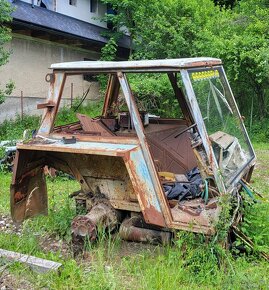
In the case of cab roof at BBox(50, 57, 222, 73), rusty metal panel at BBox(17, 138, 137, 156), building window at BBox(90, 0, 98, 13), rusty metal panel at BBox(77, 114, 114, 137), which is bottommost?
rusty metal panel at BBox(17, 138, 137, 156)

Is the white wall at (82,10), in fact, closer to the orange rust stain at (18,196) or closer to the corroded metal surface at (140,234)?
the orange rust stain at (18,196)

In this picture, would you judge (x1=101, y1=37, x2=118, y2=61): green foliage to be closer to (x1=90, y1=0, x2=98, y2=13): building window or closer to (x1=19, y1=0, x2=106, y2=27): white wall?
(x1=19, y1=0, x2=106, y2=27): white wall

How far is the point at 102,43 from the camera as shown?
18.3 metres

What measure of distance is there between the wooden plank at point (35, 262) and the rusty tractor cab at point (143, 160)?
1.69ft

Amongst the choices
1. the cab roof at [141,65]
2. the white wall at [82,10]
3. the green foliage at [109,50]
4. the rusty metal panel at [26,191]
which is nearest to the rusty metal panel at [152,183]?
the cab roof at [141,65]

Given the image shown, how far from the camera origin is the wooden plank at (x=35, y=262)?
3324mm

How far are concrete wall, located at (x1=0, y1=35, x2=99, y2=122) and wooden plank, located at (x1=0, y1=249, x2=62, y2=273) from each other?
9652 millimetres

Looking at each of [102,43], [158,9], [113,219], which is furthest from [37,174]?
[102,43]

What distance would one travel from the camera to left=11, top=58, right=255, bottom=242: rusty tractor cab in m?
3.71

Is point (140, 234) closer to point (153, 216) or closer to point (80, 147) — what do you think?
point (153, 216)

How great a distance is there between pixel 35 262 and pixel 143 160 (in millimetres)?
1274

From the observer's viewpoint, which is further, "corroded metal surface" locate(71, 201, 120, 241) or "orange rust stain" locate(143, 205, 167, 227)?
"corroded metal surface" locate(71, 201, 120, 241)

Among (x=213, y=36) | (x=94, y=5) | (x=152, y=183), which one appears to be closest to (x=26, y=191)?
(x=152, y=183)

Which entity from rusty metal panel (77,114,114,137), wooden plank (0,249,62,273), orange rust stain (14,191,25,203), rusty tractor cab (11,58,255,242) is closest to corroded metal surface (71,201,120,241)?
rusty tractor cab (11,58,255,242)
